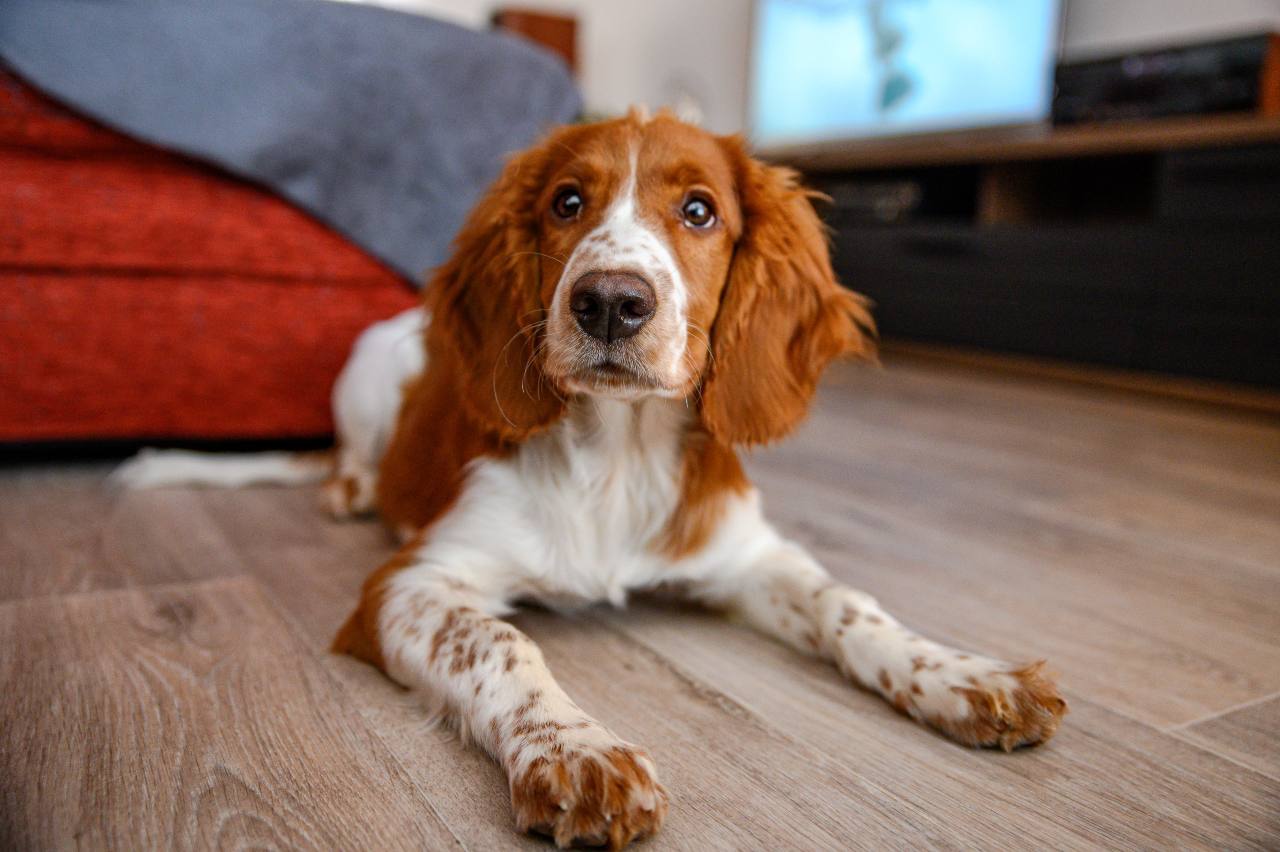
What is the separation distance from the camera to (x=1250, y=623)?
69.5 inches

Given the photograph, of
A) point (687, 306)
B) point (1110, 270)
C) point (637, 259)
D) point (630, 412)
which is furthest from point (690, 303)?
point (1110, 270)

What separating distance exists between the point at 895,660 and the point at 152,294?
77.9 inches

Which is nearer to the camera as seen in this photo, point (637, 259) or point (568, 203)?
point (637, 259)

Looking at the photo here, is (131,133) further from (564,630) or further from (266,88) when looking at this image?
(564,630)

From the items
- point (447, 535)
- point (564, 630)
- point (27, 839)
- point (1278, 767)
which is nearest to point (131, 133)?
point (447, 535)

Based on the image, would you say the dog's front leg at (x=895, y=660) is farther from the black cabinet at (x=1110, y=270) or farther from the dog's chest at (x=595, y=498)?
the black cabinet at (x=1110, y=270)

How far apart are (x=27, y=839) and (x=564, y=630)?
0.81 metres

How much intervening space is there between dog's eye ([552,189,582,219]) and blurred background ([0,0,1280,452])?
66 cm

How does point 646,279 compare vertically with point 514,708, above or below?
above

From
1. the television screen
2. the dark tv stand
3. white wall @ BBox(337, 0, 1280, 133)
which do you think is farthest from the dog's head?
white wall @ BBox(337, 0, 1280, 133)

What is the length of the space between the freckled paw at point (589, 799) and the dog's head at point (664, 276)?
519mm

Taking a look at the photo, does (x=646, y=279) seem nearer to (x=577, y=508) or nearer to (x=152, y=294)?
(x=577, y=508)

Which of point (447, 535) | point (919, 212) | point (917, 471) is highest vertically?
point (919, 212)

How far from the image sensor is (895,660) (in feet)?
4.59
